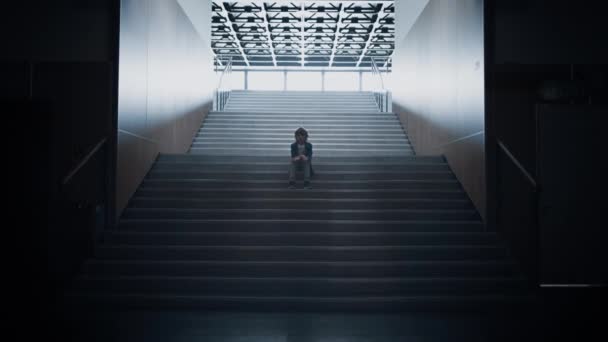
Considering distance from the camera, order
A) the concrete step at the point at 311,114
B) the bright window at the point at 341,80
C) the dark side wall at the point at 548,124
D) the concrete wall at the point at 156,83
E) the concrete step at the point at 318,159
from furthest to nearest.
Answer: the bright window at the point at 341,80 < the concrete step at the point at 311,114 < the concrete step at the point at 318,159 < the concrete wall at the point at 156,83 < the dark side wall at the point at 548,124

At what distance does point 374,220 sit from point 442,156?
8.67ft

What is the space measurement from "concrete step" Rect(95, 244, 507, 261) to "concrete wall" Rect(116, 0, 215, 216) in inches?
34.8

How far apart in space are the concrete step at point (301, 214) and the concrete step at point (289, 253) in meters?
0.88

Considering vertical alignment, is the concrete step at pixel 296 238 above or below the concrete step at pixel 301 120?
below

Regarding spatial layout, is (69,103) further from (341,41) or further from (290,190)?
(341,41)

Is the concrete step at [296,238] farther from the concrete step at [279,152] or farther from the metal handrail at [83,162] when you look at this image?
the concrete step at [279,152]

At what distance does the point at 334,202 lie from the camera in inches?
351

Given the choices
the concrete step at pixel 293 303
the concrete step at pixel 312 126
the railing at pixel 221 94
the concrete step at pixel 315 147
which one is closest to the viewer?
the concrete step at pixel 293 303

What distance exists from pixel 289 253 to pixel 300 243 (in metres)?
0.31

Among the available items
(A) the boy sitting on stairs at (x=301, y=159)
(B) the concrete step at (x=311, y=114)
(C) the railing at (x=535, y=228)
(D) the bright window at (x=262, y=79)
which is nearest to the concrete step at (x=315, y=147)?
(B) the concrete step at (x=311, y=114)

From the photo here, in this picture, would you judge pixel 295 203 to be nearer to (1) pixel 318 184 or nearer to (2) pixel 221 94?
(1) pixel 318 184

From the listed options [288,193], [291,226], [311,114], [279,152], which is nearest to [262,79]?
[311,114]

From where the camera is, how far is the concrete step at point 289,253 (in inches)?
300

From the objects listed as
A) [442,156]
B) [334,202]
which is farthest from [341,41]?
[334,202]
